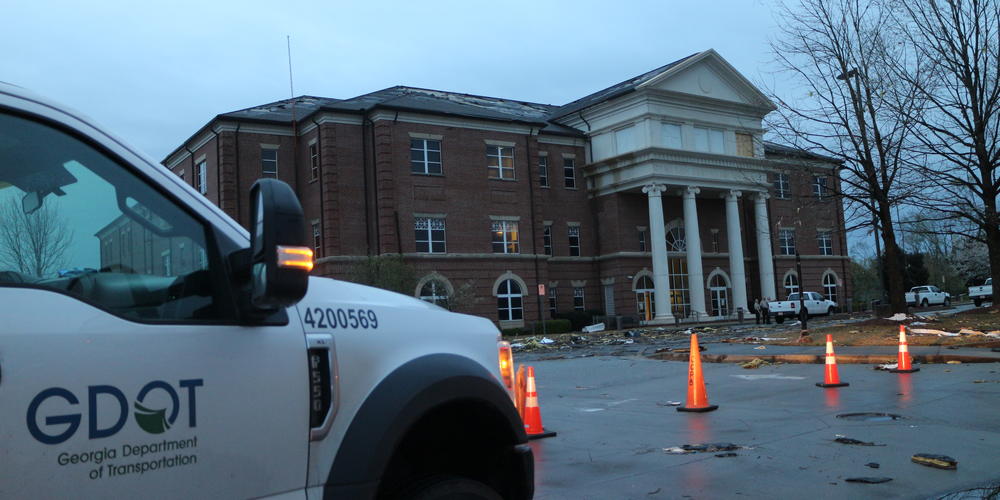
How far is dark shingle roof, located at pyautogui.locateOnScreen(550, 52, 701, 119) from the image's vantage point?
50.0m

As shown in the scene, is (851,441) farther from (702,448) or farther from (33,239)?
(33,239)

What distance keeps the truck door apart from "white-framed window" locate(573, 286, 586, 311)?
4884 cm

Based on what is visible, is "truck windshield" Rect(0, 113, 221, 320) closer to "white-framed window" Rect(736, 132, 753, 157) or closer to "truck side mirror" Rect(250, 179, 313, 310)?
"truck side mirror" Rect(250, 179, 313, 310)

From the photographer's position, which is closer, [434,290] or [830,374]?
[830,374]

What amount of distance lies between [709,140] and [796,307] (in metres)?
11.5

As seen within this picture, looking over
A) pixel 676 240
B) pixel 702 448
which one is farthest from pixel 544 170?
pixel 702 448

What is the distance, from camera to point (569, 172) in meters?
52.3

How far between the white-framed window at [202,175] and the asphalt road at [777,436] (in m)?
34.5

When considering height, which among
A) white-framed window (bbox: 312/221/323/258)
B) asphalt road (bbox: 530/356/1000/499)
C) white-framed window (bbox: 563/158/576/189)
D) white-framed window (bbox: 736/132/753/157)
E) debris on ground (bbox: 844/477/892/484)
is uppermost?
white-framed window (bbox: 736/132/753/157)

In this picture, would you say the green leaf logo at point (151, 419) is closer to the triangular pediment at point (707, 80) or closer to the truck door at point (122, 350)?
A: the truck door at point (122, 350)

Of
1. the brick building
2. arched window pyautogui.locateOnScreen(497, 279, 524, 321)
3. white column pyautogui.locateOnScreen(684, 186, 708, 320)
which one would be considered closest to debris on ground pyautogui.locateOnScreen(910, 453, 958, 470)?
the brick building

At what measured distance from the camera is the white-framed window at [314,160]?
43812mm

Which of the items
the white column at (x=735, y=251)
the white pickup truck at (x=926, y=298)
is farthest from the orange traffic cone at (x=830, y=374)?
the white pickup truck at (x=926, y=298)

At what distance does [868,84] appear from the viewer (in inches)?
999
